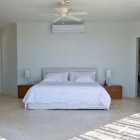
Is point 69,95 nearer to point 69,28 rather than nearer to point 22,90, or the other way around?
point 22,90

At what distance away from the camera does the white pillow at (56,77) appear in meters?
6.50

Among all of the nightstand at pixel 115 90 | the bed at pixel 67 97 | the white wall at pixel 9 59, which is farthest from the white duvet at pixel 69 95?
the white wall at pixel 9 59

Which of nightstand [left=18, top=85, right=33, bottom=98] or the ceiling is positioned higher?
the ceiling

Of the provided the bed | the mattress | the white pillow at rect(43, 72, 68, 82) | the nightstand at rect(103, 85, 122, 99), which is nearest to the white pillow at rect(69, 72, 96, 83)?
the white pillow at rect(43, 72, 68, 82)

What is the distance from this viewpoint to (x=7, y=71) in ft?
25.5

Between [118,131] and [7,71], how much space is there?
5359mm

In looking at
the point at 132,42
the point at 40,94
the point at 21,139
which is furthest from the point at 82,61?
the point at 21,139

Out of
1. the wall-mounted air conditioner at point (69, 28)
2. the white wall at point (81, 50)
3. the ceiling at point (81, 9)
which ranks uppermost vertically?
the ceiling at point (81, 9)

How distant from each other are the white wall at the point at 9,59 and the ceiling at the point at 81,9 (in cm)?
70

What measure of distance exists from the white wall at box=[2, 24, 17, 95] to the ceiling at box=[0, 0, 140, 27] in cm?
70

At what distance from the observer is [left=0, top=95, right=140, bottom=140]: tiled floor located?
3.50 m

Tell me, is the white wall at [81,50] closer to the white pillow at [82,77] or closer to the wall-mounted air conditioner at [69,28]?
the wall-mounted air conditioner at [69,28]

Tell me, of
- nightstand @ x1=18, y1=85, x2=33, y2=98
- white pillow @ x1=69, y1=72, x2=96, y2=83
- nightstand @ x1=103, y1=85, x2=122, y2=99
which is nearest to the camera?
white pillow @ x1=69, y1=72, x2=96, y2=83

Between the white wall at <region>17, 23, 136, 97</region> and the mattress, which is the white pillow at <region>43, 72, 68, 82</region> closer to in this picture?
the white wall at <region>17, 23, 136, 97</region>
